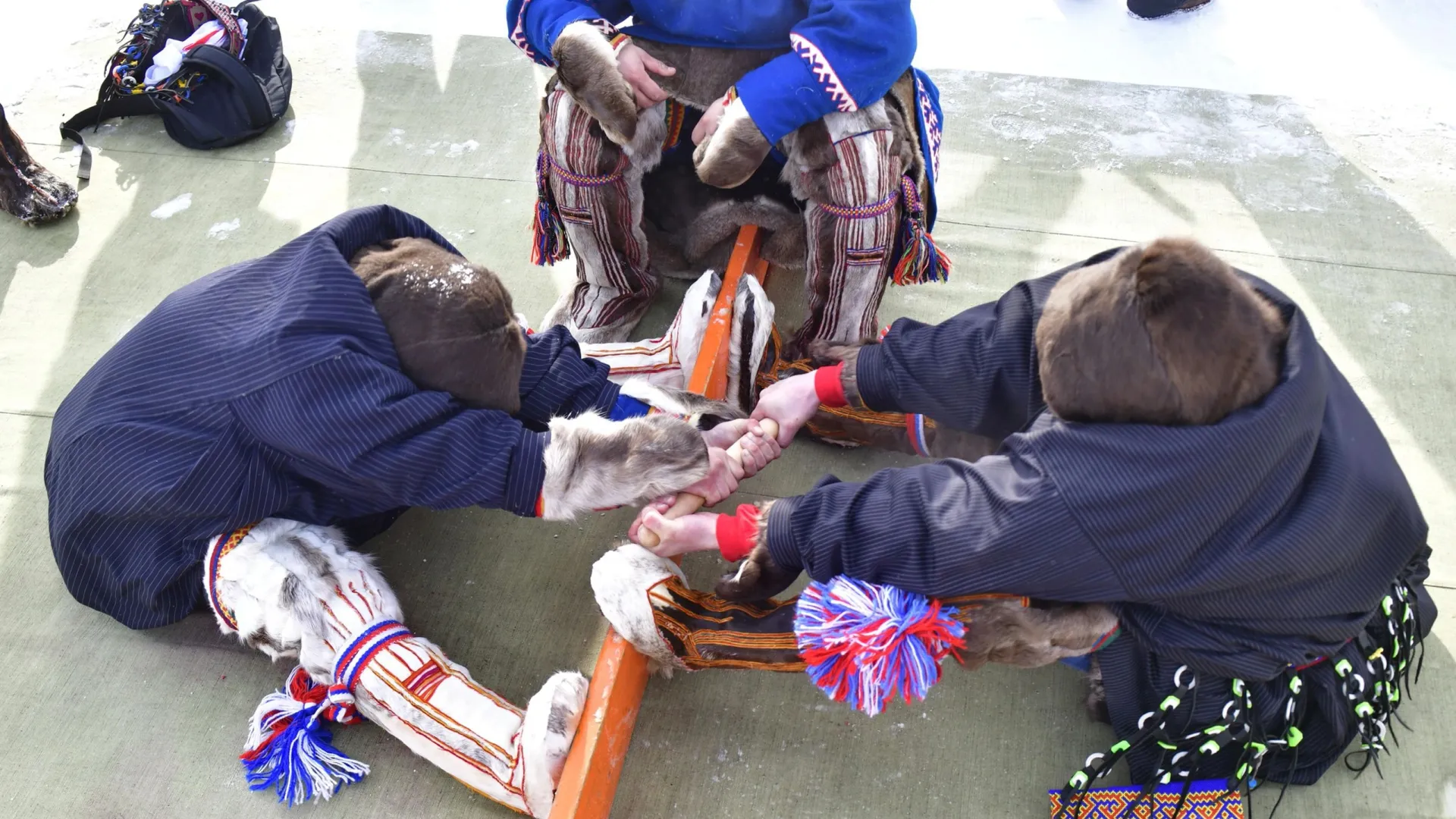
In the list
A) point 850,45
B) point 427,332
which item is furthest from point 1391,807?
point 427,332

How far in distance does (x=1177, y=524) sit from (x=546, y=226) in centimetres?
132

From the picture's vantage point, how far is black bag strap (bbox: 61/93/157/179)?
2.65 metres

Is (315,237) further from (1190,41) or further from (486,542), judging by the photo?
(1190,41)

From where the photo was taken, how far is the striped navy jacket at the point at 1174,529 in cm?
113

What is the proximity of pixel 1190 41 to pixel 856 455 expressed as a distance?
209 cm

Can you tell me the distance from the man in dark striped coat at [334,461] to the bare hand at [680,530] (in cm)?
5

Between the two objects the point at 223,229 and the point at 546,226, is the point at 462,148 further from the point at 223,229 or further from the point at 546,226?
the point at 546,226

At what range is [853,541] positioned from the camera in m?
1.30

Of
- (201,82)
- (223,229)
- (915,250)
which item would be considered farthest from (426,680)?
(201,82)

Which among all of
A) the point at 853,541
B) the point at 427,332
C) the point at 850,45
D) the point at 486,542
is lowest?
the point at 486,542

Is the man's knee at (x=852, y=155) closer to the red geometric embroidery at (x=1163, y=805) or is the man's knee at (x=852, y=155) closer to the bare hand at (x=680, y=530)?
the bare hand at (x=680, y=530)

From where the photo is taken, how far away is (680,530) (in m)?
1.47

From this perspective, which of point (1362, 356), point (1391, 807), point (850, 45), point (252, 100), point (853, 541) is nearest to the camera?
point (853, 541)

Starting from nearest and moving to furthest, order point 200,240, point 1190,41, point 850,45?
point 850,45, point 200,240, point 1190,41
